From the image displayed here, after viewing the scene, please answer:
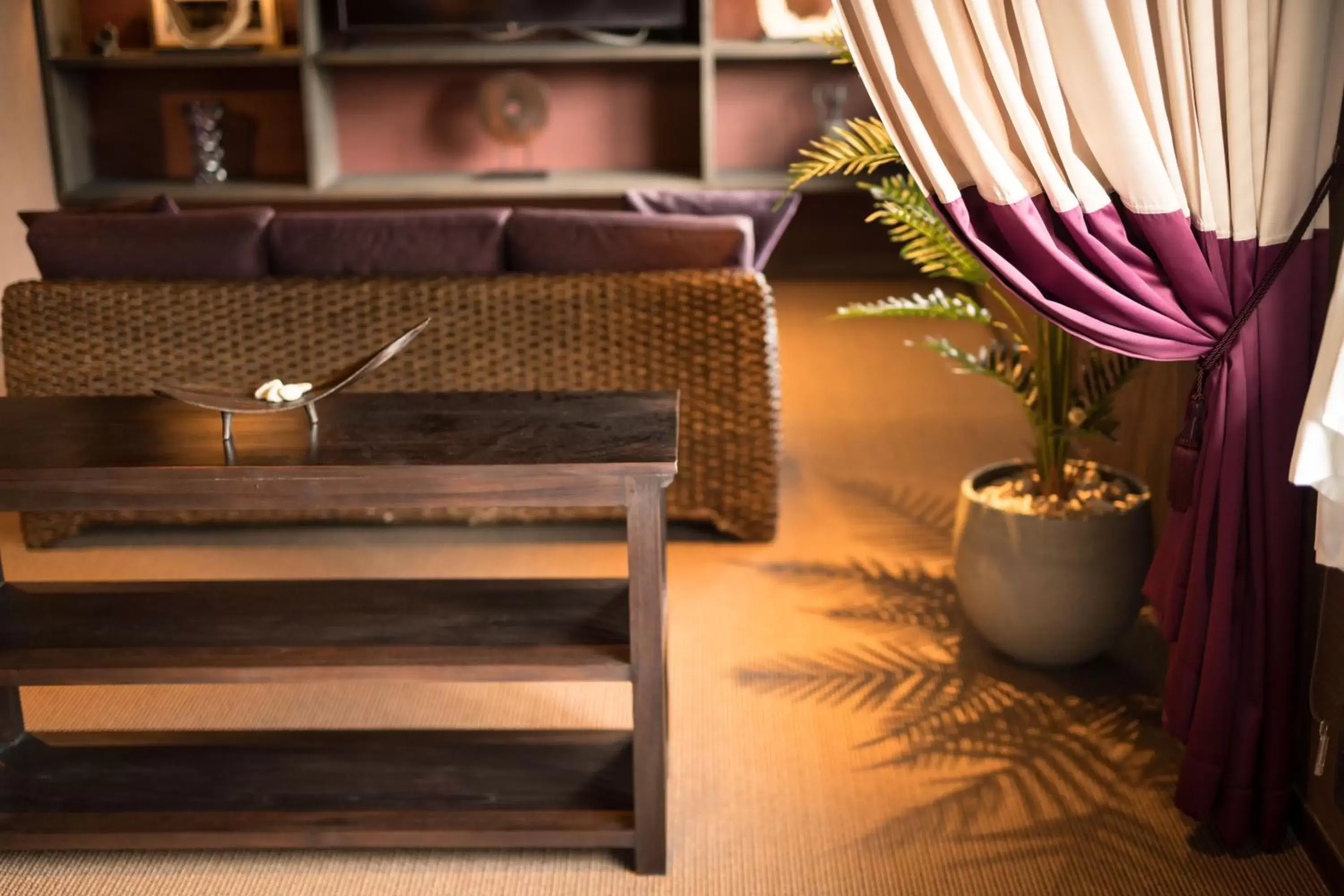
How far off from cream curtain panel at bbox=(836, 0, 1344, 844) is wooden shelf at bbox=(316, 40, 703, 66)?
384 centimetres

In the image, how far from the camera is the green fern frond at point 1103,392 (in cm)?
246

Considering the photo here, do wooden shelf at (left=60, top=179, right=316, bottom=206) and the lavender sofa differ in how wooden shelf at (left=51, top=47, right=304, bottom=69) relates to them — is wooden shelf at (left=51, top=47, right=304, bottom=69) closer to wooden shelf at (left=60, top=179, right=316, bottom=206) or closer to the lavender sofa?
wooden shelf at (left=60, top=179, right=316, bottom=206)

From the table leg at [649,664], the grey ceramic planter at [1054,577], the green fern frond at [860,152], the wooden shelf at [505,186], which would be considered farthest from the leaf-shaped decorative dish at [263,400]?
the wooden shelf at [505,186]

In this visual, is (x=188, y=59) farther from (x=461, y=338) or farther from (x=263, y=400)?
(x=263, y=400)

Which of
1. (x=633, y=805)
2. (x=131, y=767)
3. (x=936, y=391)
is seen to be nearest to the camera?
(x=633, y=805)

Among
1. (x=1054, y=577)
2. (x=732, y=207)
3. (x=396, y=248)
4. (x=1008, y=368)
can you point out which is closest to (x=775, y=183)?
(x=732, y=207)

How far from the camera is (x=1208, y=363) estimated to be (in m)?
1.95

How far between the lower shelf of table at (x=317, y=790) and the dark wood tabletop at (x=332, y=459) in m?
0.49

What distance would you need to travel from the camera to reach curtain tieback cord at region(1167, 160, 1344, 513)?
1838 millimetres

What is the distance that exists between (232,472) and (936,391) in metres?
3.03

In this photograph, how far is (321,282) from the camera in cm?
308

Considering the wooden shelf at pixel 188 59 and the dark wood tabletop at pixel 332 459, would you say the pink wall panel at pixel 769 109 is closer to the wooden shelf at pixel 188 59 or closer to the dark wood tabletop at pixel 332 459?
the wooden shelf at pixel 188 59

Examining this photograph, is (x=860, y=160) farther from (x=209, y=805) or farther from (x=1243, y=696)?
(x=209, y=805)

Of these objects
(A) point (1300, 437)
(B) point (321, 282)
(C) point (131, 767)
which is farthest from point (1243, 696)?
(B) point (321, 282)
